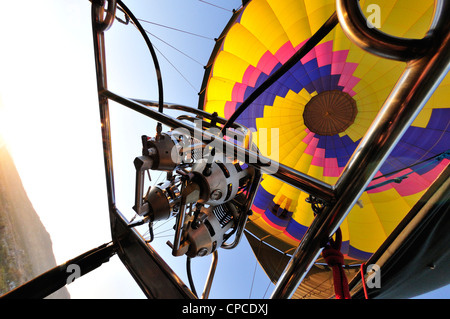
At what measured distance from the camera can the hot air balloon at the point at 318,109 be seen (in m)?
2.80

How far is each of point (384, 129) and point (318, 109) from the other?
3.39 m

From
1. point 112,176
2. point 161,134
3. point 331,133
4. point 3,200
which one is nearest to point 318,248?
point 161,134

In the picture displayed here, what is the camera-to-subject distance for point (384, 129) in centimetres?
32

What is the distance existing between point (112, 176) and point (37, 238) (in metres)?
36.0

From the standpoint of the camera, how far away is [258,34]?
3.15 m

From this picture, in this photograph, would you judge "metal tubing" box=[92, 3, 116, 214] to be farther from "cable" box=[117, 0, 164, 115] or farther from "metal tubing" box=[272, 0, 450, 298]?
"metal tubing" box=[272, 0, 450, 298]

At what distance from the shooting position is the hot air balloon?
280cm

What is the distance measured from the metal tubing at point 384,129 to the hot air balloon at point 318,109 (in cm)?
308

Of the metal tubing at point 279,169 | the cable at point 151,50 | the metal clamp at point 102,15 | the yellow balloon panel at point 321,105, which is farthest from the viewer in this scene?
the yellow balloon panel at point 321,105

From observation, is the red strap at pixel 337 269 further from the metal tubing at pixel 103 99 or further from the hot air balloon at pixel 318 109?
the hot air balloon at pixel 318 109

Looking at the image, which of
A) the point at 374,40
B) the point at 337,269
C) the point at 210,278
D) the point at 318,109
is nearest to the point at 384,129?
the point at 374,40

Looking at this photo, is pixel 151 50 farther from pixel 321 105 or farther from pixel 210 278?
pixel 321 105

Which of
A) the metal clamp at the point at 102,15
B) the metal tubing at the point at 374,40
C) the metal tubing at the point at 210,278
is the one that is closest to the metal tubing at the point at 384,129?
the metal tubing at the point at 374,40

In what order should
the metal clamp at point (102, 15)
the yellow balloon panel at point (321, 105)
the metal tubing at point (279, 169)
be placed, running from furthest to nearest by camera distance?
the yellow balloon panel at point (321, 105) → the metal clamp at point (102, 15) → the metal tubing at point (279, 169)
